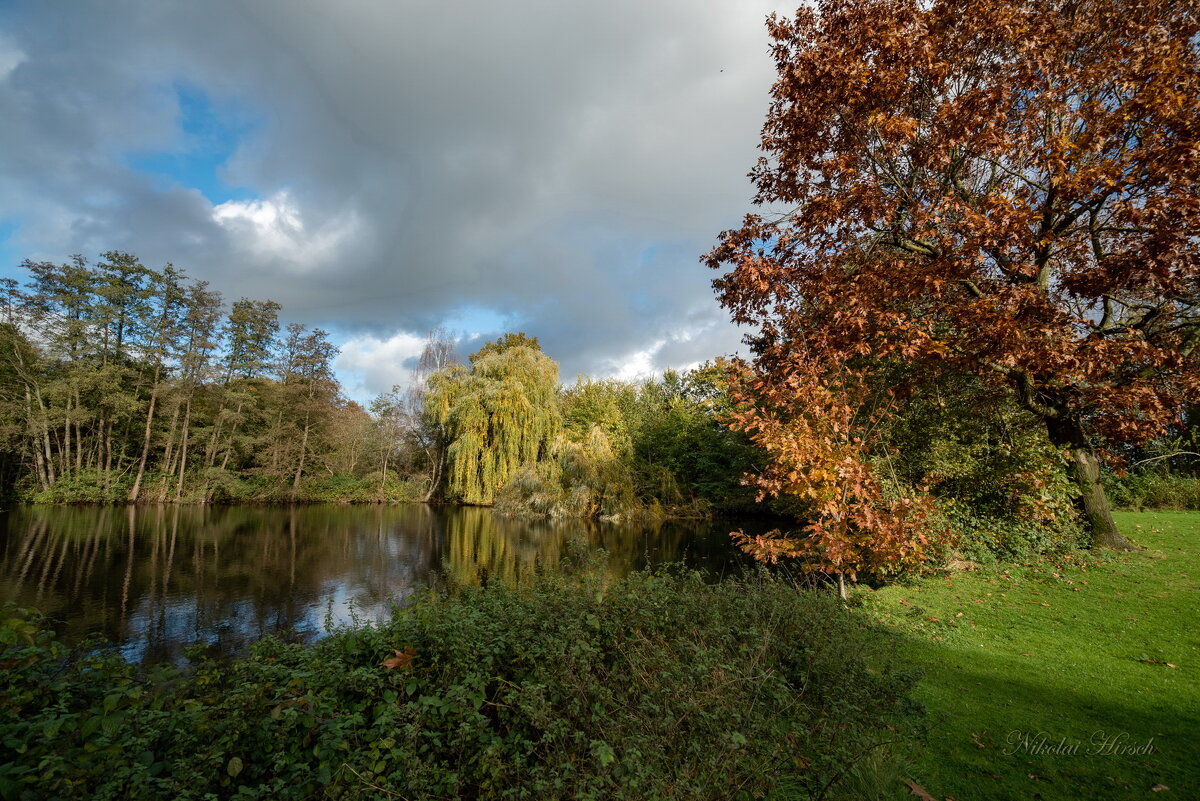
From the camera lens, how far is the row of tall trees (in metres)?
25.3

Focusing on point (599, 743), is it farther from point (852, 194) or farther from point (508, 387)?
point (508, 387)

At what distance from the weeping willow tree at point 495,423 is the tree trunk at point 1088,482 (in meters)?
21.3

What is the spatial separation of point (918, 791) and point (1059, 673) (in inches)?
116

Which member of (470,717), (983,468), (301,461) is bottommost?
(470,717)

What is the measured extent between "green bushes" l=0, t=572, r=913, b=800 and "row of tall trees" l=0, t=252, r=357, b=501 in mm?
31472

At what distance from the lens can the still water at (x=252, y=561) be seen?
875 cm

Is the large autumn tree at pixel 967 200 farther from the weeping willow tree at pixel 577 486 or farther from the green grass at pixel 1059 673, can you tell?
the weeping willow tree at pixel 577 486

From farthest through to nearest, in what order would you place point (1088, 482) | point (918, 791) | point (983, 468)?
point (983, 468) < point (1088, 482) < point (918, 791)

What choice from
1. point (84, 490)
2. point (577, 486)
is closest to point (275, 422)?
point (84, 490)

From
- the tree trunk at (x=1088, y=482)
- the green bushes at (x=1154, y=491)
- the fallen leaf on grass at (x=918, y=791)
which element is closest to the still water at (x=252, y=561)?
the fallen leaf on grass at (x=918, y=791)

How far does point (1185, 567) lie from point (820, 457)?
621 centimetres

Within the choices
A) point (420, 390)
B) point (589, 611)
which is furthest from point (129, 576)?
point (420, 390)

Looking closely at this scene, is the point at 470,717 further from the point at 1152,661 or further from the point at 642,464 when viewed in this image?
the point at 642,464

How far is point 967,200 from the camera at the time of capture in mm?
6820
